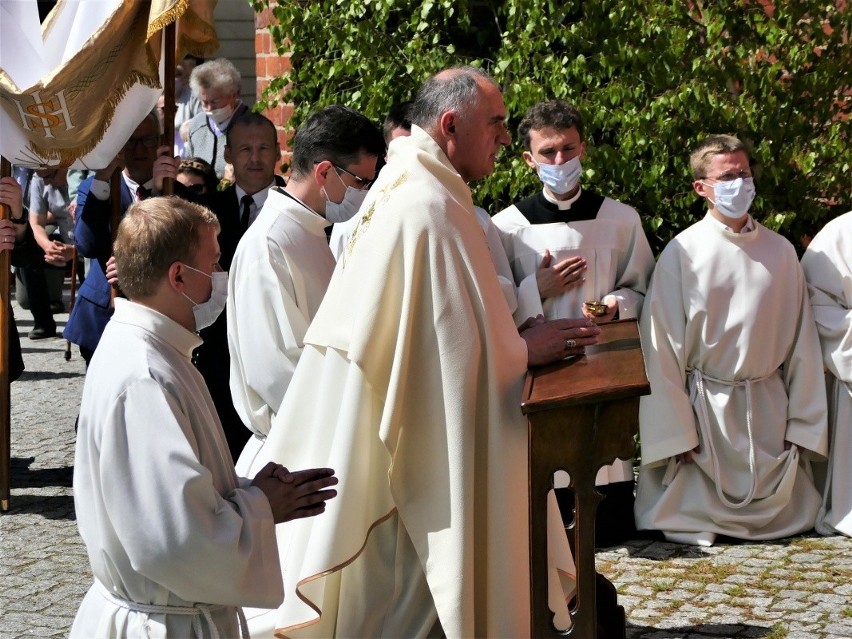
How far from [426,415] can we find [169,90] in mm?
3354

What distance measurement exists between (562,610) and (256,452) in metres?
A: 1.32

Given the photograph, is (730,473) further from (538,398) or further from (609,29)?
(538,398)

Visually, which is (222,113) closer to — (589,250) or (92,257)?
(92,257)

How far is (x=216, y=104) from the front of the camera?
924cm

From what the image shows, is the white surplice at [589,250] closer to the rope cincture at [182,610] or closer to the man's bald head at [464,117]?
the man's bald head at [464,117]

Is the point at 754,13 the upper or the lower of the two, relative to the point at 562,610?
upper

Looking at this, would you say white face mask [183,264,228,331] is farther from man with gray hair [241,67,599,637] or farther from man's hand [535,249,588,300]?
man's hand [535,249,588,300]

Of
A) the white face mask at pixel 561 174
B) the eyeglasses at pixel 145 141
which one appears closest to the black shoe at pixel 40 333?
the eyeglasses at pixel 145 141

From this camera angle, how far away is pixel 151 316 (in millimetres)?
3078

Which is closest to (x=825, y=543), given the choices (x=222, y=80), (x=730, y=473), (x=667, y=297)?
(x=730, y=473)

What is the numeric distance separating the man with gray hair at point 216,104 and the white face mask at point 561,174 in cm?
324

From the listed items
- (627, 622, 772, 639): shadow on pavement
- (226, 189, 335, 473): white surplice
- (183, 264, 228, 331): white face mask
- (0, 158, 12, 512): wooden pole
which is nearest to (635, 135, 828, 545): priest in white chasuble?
(627, 622, 772, 639): shadow on pavement

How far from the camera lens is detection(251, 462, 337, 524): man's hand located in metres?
3.20

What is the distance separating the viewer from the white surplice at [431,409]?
404 centimetres
